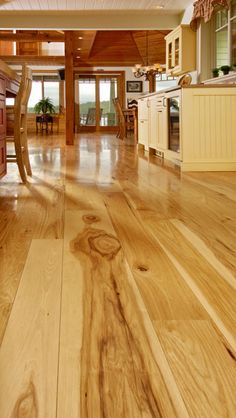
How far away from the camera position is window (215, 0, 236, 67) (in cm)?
588

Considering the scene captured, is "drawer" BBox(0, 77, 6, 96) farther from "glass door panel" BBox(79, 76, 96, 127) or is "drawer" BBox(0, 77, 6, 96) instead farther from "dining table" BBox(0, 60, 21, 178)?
"glass door panel" BBox(79, 76, 96, 127)

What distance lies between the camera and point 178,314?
117 centimetres

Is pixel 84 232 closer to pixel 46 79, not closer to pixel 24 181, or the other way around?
pixel 24 181

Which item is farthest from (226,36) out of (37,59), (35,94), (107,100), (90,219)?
(35,94)

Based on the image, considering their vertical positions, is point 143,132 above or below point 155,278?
above

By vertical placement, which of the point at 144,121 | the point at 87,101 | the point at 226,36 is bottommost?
the point at 144,121

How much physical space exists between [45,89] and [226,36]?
12.3 meters

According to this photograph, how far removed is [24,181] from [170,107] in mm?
2255

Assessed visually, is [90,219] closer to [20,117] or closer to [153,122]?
[20,117]

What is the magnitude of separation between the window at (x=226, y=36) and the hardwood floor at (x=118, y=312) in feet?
12.7

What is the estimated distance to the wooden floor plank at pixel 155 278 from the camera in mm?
1196

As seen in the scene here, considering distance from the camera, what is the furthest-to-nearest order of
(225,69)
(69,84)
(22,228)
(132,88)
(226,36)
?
(132,88)
(69,84)
(226,36)
(225,69)
(22,228)

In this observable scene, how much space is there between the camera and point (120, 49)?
49.6 ft

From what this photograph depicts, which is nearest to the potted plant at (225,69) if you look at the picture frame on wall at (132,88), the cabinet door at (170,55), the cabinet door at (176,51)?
the cabinet door at (176,51)
